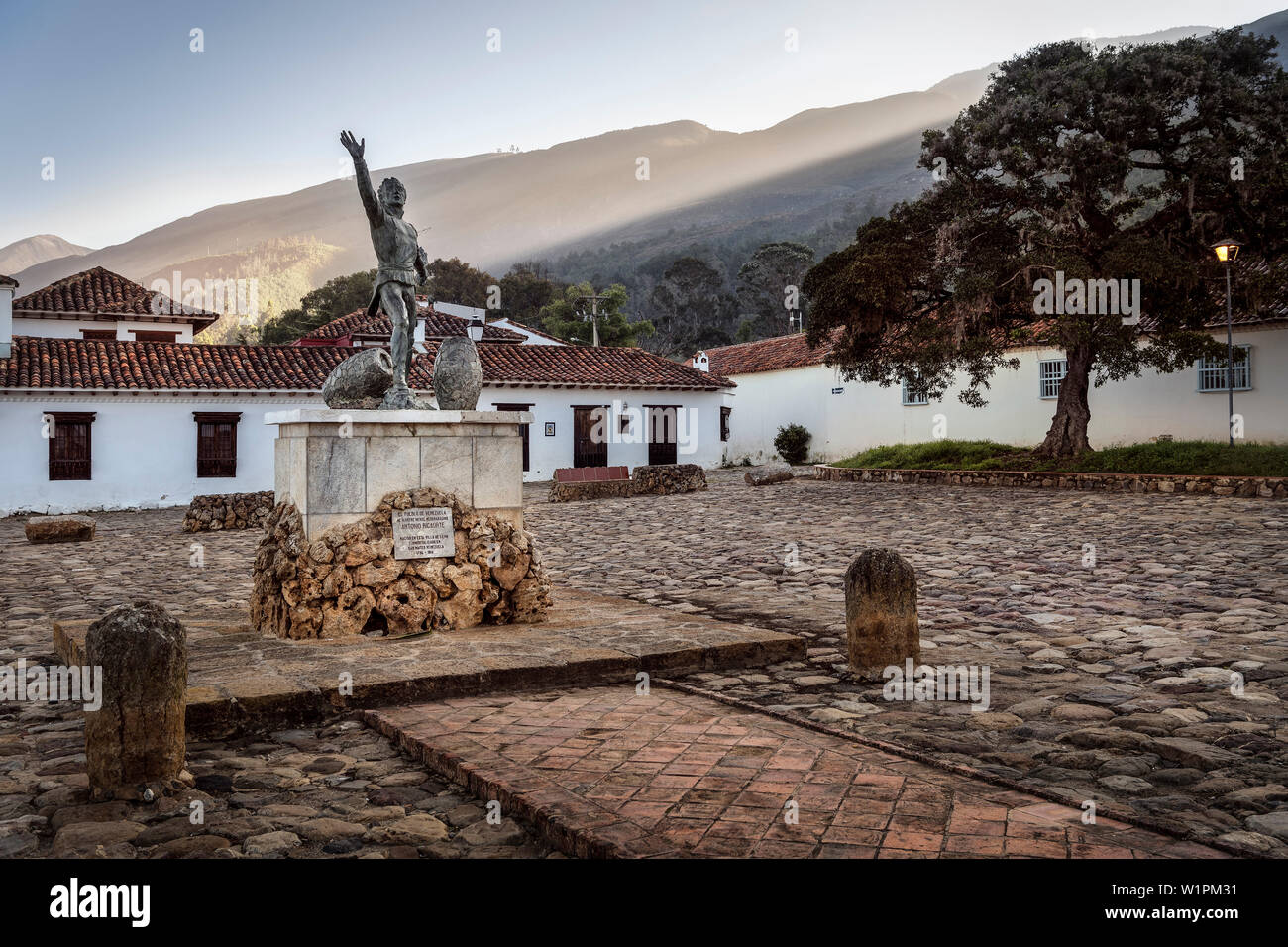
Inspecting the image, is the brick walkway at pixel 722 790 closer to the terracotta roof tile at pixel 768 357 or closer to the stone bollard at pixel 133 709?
the stone bollard at pixel 133 709

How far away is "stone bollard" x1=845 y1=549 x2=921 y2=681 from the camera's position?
5.30 m

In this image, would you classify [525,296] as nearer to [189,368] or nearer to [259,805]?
[189,368]

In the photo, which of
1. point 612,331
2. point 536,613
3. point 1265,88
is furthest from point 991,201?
point 612,331

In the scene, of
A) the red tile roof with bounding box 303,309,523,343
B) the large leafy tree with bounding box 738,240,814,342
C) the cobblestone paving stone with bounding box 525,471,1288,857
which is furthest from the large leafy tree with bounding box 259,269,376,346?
the cobblestone paving stone with bounding box 525,471,1288,857

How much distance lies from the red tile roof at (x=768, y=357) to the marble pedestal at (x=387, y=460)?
2605 centimetres

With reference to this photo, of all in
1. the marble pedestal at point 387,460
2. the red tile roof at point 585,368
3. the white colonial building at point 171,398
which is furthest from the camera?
the red tile roof at point 585,368

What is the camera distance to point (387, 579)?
616cm

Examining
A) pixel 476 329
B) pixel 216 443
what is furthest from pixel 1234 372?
pixel 216 443

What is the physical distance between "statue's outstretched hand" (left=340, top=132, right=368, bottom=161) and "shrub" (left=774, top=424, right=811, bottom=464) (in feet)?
91.1

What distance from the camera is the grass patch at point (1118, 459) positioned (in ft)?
54.1

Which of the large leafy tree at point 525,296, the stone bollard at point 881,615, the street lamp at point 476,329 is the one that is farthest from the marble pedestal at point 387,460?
the large leafy tree at point 525,296

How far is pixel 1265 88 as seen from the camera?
18.3 m

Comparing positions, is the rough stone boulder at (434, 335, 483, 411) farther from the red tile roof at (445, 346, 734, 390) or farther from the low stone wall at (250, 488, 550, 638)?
the red tile roof at (445, 346, 734, 390)
